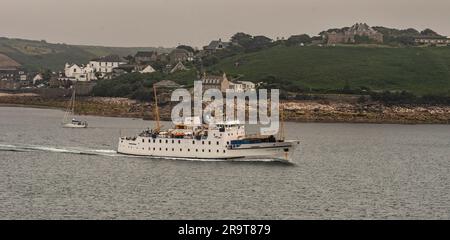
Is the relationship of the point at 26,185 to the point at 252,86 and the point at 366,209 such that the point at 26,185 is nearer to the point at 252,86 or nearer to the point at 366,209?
the point at 366,209

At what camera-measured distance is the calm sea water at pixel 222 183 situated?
4541 cm

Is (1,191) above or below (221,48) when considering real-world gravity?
below

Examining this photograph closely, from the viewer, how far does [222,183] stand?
2164 inches

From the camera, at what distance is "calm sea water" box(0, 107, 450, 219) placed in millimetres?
45406

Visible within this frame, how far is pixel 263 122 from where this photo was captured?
11162cm

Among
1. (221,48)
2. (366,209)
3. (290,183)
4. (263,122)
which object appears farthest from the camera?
(221,48)

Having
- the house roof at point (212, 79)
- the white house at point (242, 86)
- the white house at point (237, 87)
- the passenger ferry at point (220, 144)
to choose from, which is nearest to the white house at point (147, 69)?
the house roof at point (212, 79)

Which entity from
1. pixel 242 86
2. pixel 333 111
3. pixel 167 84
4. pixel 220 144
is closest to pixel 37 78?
pixel 167 84

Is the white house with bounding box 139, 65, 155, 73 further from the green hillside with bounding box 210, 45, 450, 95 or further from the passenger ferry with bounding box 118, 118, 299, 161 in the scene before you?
the passenger ferry with bounding box 118, 118, 299, 161

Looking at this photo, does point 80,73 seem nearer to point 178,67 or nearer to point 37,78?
point 37,78

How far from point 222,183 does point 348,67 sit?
10093 cm

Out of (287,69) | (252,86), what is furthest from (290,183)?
(287,69)

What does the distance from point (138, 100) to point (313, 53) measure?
146ft
